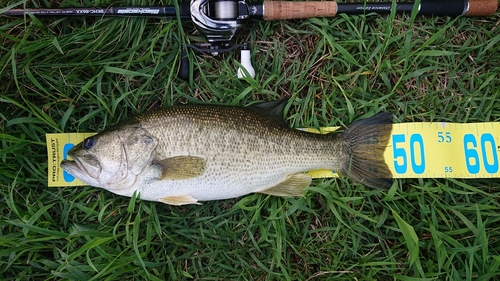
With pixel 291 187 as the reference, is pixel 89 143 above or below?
above

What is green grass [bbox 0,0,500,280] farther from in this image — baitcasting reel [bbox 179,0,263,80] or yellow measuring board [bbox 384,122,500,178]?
baitcasting reel [bbox 179,0,263,80]

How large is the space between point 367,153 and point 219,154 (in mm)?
1171

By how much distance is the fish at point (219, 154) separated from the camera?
8.57ft

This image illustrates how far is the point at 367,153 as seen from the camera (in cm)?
288

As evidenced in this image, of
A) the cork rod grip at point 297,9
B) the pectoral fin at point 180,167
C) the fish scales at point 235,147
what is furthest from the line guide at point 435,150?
the cork rod grip at point 297,9

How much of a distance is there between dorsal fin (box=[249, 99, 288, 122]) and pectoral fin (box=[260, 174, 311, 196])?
0.48 meters

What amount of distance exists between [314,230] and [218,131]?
114 centimetres

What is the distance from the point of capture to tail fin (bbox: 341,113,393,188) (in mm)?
2877

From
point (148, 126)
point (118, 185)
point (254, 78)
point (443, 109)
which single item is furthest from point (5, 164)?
point (443, 109)

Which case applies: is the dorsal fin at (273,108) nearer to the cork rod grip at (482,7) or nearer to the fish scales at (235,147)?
the fish scales at (235,147)

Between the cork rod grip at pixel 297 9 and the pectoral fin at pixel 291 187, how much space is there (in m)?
1.29

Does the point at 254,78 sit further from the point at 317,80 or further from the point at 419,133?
the point at 419,133

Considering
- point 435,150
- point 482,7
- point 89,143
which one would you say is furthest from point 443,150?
point 89,143

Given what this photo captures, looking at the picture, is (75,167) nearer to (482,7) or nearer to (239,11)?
(239,11)
